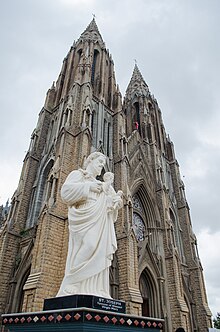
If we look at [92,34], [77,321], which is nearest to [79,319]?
[77,321]

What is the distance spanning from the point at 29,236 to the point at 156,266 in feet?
27.2

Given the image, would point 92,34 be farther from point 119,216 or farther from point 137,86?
point 119,216

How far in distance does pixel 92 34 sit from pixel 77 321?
2919cm

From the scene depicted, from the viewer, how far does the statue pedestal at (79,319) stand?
6.80 feet

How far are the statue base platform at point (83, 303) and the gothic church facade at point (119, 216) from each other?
25.2ft

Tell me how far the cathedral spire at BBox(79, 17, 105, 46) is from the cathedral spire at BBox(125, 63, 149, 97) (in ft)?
23.8

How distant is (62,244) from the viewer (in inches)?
438

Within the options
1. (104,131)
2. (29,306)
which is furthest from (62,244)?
(104,131)

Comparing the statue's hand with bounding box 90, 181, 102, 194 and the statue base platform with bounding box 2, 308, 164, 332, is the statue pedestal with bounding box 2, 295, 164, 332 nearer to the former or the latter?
the statue base platform with bounding box 2, 308, 164, 332

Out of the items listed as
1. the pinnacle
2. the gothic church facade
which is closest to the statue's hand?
the gothic church facade

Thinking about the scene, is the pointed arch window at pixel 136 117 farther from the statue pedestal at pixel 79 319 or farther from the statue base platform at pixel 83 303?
the statue pedestal at pixel 79 319

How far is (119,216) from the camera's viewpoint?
14836 millimetres

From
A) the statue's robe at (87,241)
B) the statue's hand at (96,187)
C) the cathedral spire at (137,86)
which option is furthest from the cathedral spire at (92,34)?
the statue's robe at (87,241)

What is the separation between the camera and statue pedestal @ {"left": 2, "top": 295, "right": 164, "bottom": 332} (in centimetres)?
207
